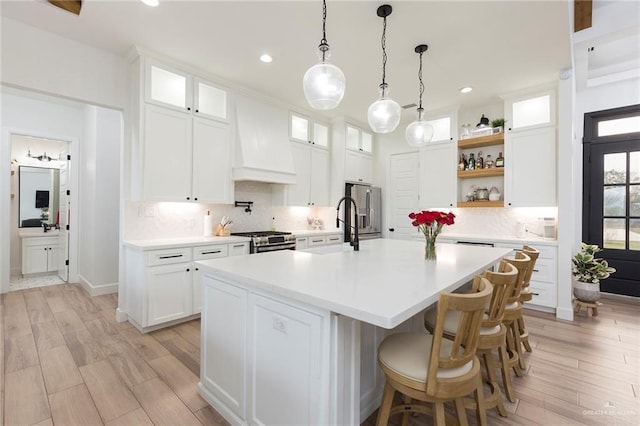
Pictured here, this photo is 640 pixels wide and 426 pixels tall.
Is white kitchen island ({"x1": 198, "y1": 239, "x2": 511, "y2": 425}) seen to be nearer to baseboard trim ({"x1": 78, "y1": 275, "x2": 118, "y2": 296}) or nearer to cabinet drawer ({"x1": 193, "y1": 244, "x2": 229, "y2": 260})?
cabinet drawer ({"x1": 193, "y1": 244, "x2": 229, "y2": 260})

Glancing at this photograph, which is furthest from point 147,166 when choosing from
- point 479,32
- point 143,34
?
point 479,32

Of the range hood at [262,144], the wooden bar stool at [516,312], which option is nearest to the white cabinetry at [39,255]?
the range hood at [262,144]

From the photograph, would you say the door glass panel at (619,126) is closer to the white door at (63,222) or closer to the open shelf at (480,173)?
the open shelf at (480,173)

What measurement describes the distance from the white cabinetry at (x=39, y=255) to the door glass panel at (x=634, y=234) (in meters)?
9.58

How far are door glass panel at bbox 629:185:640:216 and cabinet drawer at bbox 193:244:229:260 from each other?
5.77m

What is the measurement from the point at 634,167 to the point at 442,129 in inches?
106

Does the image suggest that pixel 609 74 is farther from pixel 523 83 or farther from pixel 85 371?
pixel 85 371

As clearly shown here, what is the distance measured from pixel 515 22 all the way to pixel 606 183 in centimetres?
340

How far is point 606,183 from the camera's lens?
437 centimetres

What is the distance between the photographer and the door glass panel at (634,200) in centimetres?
416

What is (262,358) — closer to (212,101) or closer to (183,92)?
(183,92)

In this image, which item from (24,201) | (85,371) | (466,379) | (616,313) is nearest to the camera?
(466,379)

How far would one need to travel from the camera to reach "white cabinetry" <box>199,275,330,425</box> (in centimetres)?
127

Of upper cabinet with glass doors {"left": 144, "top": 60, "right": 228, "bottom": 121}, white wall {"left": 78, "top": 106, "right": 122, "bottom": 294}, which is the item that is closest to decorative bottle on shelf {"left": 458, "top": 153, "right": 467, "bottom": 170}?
upper cabinet with glass doors {"left": 144, "top": 60, "right": 228, "bottom": 121}
